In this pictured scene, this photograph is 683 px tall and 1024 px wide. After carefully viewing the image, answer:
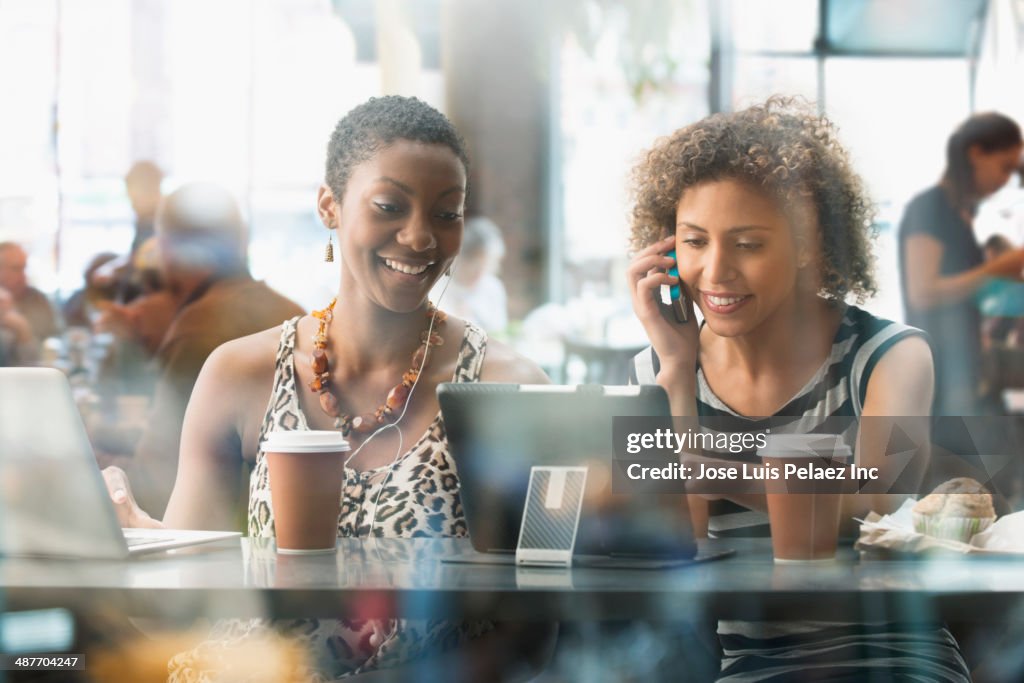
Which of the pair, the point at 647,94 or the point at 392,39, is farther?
the point at 647,94

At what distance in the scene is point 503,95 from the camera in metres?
4.73

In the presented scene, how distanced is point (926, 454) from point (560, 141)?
354cm

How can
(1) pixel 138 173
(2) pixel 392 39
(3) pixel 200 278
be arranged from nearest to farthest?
(3) pixel 200 278, (1) pixel 138 173, (2) pixel 392 39

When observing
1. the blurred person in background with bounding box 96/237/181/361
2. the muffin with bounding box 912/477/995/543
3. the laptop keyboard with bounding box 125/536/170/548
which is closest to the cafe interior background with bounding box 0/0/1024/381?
the blurred person in background with bounding box 96/237/181/361

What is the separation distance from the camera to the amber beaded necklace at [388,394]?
147 cm

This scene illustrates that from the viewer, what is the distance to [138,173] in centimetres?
363

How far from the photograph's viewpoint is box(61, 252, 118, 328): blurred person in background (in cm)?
333

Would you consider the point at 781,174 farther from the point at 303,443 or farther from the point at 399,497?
the point at 303,443

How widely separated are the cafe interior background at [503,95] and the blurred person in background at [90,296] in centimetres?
7

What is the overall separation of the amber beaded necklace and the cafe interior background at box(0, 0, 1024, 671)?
1318 millimetres

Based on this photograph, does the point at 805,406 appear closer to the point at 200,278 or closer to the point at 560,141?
the point at 200,278

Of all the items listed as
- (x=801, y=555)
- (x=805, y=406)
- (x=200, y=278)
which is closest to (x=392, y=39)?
(x=200, y=278)

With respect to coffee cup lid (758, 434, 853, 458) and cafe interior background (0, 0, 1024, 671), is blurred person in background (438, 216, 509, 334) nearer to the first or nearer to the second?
cafe interior background (0, 0, 1024, 671)

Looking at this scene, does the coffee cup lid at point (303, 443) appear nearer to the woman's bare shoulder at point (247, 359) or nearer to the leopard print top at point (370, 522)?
the leopard print top at point (370, 522)
